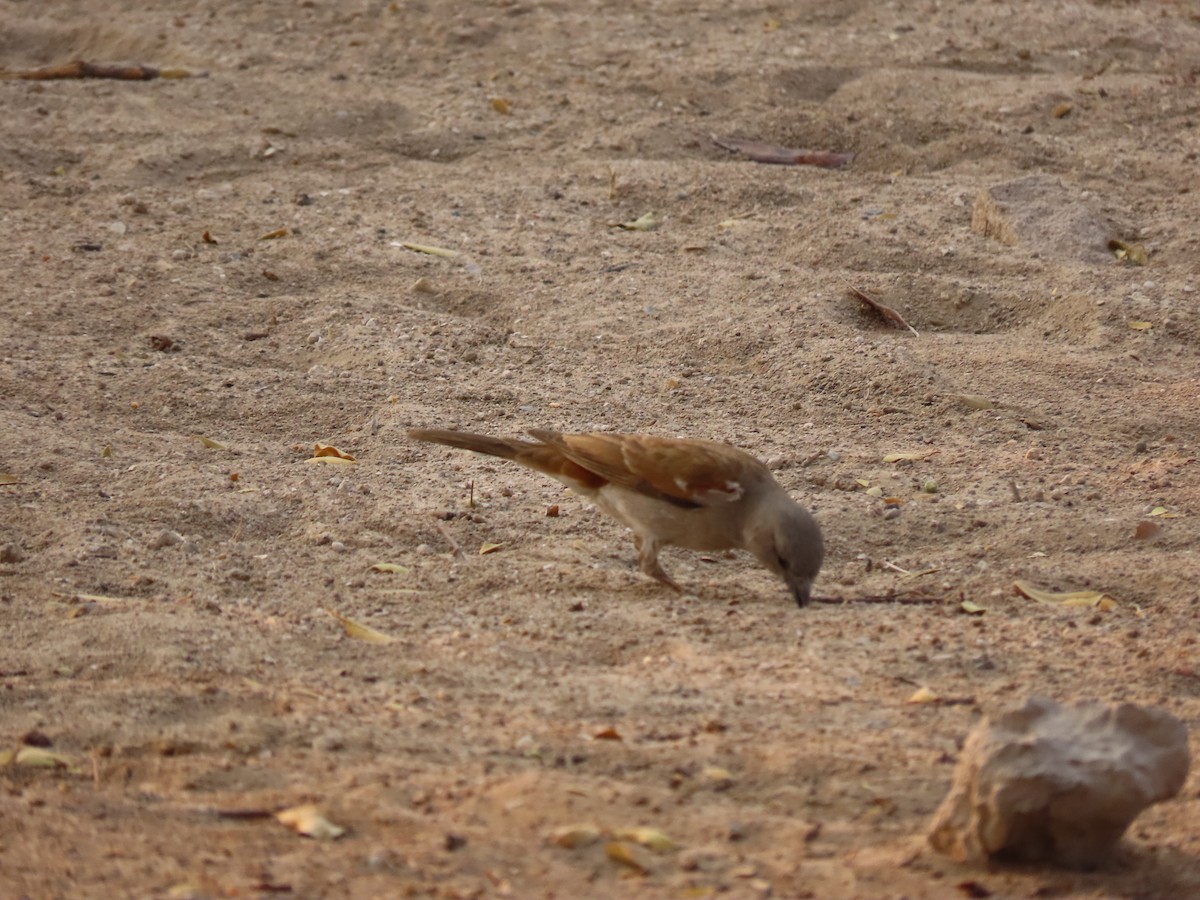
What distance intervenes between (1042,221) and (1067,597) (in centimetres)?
373

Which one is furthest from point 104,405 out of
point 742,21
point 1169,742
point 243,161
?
point 742,21

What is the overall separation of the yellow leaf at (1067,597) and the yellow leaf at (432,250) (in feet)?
12.8

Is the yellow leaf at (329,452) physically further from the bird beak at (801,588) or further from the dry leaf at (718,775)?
the dry leaf at (718,775)

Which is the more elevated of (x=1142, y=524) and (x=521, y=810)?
(x=521, y=810)

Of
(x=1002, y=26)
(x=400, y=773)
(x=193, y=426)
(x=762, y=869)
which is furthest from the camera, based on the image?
(x=1002, y=26)

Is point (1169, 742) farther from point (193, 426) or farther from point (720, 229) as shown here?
point (720, 229)

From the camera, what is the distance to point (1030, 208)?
26.9 feet

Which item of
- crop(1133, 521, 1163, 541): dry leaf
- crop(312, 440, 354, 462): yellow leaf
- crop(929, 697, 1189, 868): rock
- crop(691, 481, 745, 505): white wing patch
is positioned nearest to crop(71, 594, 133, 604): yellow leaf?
crop(312, 440, 354, 462): yellow leaf

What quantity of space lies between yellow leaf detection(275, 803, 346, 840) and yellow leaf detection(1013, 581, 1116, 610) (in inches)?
101

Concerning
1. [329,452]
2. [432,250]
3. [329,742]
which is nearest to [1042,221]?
[432,250]

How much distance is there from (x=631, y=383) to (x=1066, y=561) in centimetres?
223

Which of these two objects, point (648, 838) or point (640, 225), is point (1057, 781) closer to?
point (648, 838)

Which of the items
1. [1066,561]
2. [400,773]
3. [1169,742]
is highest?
[1169,742]

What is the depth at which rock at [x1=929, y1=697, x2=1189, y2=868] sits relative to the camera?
10.2 ft
